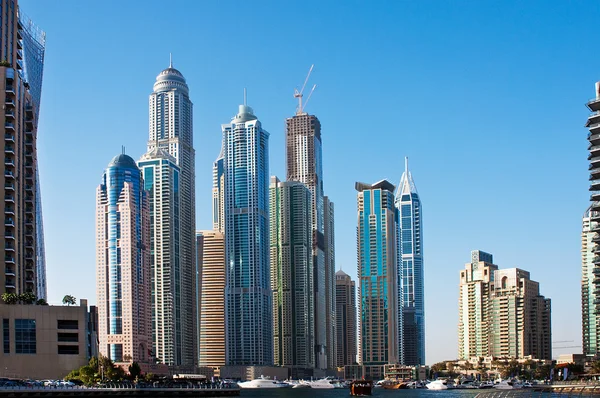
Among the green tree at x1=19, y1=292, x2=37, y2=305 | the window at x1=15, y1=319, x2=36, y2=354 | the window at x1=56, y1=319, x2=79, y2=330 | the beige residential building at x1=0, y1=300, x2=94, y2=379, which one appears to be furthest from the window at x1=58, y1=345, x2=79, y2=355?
the green tree at x1=19, y1=292, x2=37, y2=305

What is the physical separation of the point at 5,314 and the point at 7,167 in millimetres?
25827

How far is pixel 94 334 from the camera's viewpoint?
171m

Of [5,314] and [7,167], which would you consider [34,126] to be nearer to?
[7,167]

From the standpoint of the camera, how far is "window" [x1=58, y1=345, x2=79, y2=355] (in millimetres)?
159637

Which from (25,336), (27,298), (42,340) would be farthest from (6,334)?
(27,298)

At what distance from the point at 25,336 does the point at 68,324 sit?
690cm

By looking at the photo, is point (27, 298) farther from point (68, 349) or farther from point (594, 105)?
point (594, 105)

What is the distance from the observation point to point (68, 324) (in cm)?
15975

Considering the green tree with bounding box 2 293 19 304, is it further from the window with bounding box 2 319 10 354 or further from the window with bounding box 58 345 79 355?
the window with bounding box 58 345 79 355

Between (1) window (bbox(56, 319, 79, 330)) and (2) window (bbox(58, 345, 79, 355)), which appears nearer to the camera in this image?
(1) window (bbox(56, 319, 79, 330))

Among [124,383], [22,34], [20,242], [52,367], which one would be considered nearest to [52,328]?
[52,367]

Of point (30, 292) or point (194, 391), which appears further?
point (194, 391)

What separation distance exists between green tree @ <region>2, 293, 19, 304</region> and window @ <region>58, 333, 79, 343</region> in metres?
8.78

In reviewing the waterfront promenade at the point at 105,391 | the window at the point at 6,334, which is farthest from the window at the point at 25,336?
the waterfront promenade at the point at 105,391
